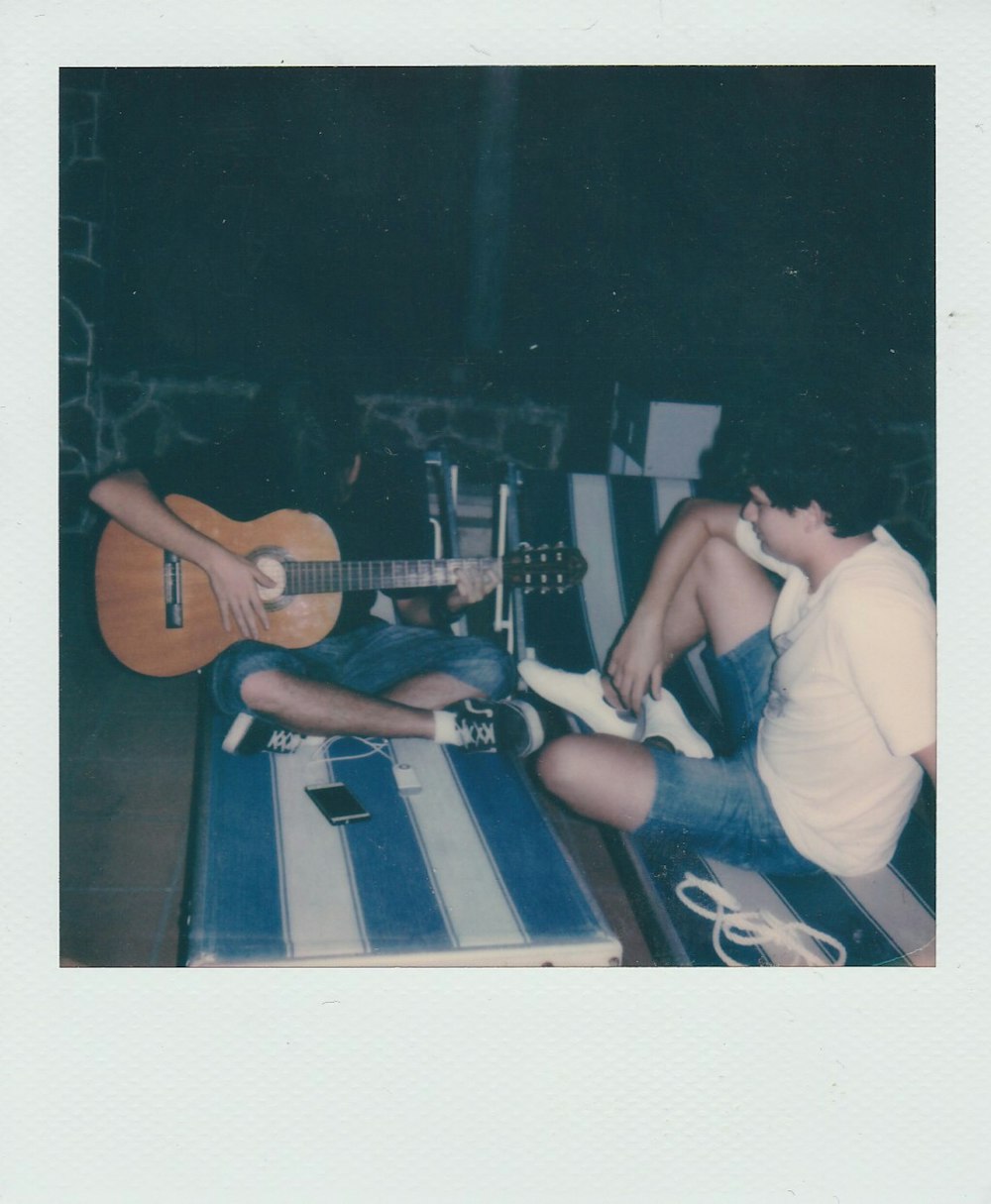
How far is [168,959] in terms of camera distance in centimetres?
134

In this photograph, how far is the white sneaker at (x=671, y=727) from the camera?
165 cm

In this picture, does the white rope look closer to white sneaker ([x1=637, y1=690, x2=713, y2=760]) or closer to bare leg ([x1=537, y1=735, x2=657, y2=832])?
bare leg ([x1=537, y1=735, x2=657, y2=832])

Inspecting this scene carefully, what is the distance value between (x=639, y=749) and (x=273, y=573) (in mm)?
887

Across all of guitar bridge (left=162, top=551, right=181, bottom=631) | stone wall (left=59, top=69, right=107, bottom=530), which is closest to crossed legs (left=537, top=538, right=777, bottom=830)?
guitar bridge (left=162, top=551, right=181, bottom=631)

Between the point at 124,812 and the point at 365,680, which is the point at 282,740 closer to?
the point at 365,680

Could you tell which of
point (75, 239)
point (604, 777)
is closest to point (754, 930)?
point (604, 777)

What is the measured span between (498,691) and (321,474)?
663mm

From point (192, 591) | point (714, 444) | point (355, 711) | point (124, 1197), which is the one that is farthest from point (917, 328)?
point (124, 1197)

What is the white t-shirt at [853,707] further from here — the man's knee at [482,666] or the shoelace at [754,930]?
the man's knee at [482,666]

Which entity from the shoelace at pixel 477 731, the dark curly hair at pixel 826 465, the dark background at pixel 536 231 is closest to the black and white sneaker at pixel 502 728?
the shoelace at pixel 477 731

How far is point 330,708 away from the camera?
1777 mm

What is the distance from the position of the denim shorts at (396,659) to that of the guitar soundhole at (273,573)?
113 millimetres

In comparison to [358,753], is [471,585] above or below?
above

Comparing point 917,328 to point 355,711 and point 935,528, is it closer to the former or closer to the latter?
point 935,528
